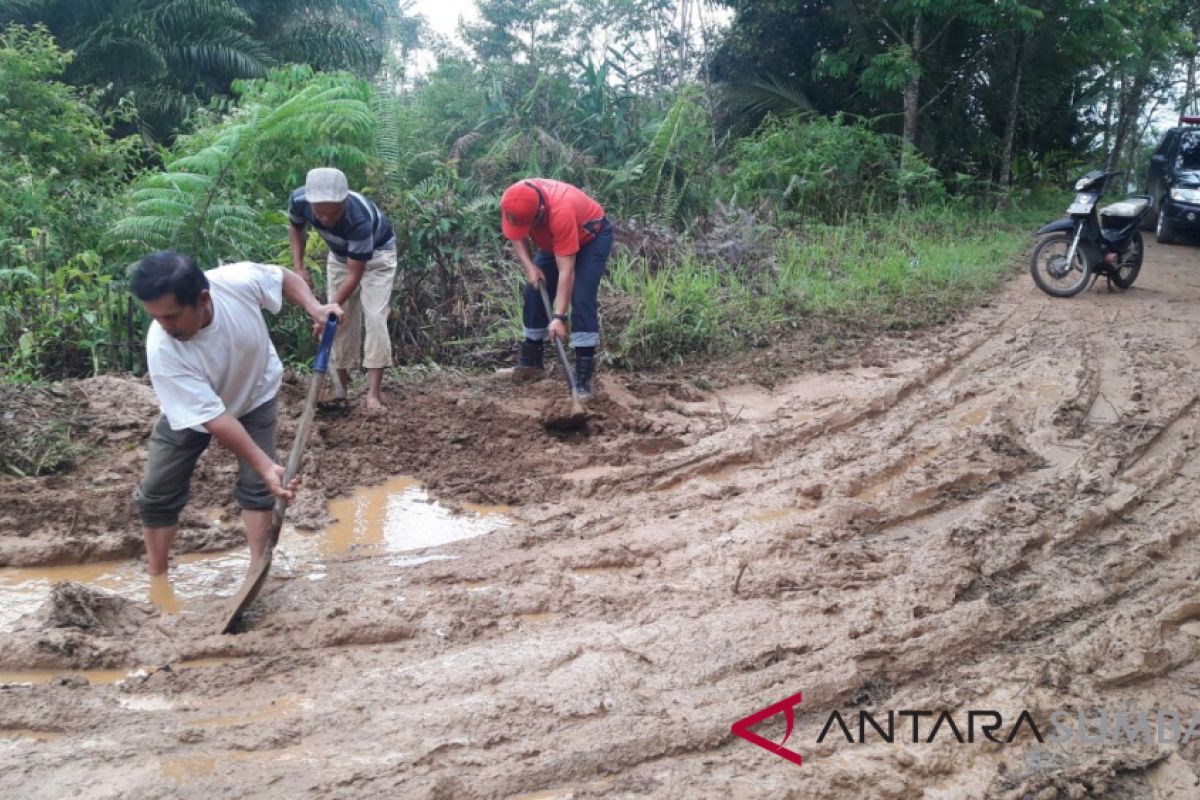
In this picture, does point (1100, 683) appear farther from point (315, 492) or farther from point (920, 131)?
point (920, 131)

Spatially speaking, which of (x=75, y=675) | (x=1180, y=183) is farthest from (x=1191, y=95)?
(x=75, y=675)

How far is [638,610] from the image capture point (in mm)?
3311

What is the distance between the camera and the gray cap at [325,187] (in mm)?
4949

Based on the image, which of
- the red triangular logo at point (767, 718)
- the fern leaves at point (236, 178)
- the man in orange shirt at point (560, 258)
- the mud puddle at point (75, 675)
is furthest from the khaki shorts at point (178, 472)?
the fern leaves at point (236, 178)

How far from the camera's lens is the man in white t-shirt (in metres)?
2.95

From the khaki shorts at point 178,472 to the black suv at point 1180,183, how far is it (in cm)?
1286

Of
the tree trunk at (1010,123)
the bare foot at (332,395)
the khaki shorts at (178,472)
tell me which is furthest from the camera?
the tree trunk at (1010,123)

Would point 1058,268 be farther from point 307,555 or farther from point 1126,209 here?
point 307,555

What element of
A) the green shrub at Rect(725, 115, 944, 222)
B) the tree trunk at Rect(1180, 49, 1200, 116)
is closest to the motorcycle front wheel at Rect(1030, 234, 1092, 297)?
the green shrub at Rect(725, 115, 944, 222)

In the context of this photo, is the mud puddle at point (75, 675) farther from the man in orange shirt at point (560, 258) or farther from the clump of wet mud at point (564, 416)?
the man in orange shirt at point (560, 258)

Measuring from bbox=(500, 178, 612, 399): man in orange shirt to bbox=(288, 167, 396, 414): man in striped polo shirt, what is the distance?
0.82 m

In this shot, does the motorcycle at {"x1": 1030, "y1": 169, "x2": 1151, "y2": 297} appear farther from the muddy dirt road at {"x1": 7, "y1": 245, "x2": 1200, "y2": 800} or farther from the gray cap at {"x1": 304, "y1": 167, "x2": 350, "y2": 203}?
the gray cap at {"x1": 304, "y1": 167, "x2": 350, "y2": 203}

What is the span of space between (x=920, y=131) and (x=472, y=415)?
1282 centimetres

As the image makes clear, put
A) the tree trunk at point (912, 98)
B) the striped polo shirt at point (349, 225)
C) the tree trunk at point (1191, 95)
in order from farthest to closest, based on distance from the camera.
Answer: the tree trunk at point (1191, 95) < the tree trunk at point (912, 98) < the striped polo shirt at point (349, 225)
